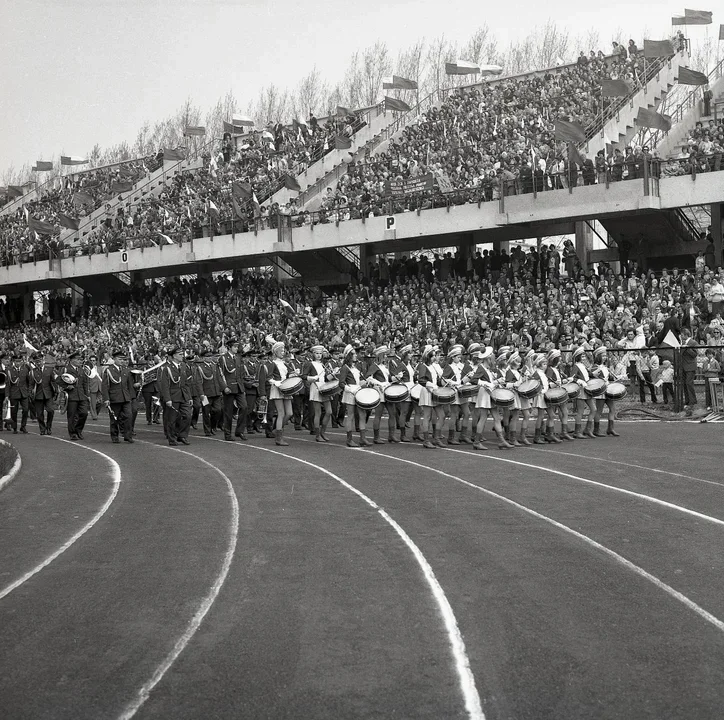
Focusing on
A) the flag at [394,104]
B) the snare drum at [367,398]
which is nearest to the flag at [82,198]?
the flag at [394,104]

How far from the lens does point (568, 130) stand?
3519 centimetres

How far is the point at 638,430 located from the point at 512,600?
45.5ft

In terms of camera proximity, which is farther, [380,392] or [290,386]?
[290,386]

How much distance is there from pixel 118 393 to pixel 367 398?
532cm

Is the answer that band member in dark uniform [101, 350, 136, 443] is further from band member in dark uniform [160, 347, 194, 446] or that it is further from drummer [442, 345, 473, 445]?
drummer [442, 345, 473, 445]

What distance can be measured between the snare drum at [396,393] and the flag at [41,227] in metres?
40.9

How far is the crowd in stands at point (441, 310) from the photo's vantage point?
25562 mm

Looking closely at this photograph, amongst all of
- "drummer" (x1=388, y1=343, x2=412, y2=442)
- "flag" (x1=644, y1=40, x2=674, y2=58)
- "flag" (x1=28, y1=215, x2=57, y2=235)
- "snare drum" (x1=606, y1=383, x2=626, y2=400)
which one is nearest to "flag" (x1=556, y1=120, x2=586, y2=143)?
"flag" (x1=644, y1=40, x2=674, y2=58)

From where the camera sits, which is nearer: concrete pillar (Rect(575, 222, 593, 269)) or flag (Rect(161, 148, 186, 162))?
concrete pillar (Rect(575, 222, 593, 269))

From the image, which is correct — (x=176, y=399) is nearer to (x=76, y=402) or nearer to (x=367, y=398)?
(x=76, y=402)

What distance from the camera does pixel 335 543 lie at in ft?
31.3

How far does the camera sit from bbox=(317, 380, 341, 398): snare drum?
64.4 feet

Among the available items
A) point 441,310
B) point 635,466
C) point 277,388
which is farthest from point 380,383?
point 441,310

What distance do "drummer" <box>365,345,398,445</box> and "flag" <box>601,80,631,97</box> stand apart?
2103cm
